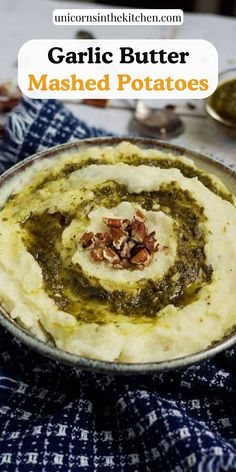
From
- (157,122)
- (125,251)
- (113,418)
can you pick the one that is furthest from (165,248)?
(157,122)

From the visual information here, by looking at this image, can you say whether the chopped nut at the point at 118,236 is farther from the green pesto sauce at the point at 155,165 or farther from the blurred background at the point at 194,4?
the blurred background at the point at 194,4

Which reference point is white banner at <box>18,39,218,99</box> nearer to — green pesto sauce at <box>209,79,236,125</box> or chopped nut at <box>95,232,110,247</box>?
green pesto sauce at <box>209,79,236,125</box>

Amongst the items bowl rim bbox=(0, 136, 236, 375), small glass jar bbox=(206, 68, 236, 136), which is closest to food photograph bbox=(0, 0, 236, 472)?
bowl rim bbox=(0, 136, 236, 375)

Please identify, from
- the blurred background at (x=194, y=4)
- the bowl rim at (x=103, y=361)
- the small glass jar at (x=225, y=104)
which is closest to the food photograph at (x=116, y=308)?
the bowl rim at (x=103, y=361)

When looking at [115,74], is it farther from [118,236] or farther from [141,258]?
[141,258]

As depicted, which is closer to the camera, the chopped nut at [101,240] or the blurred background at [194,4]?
the chopped nut at [101,240]

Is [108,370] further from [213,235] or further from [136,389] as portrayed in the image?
[213,235]
